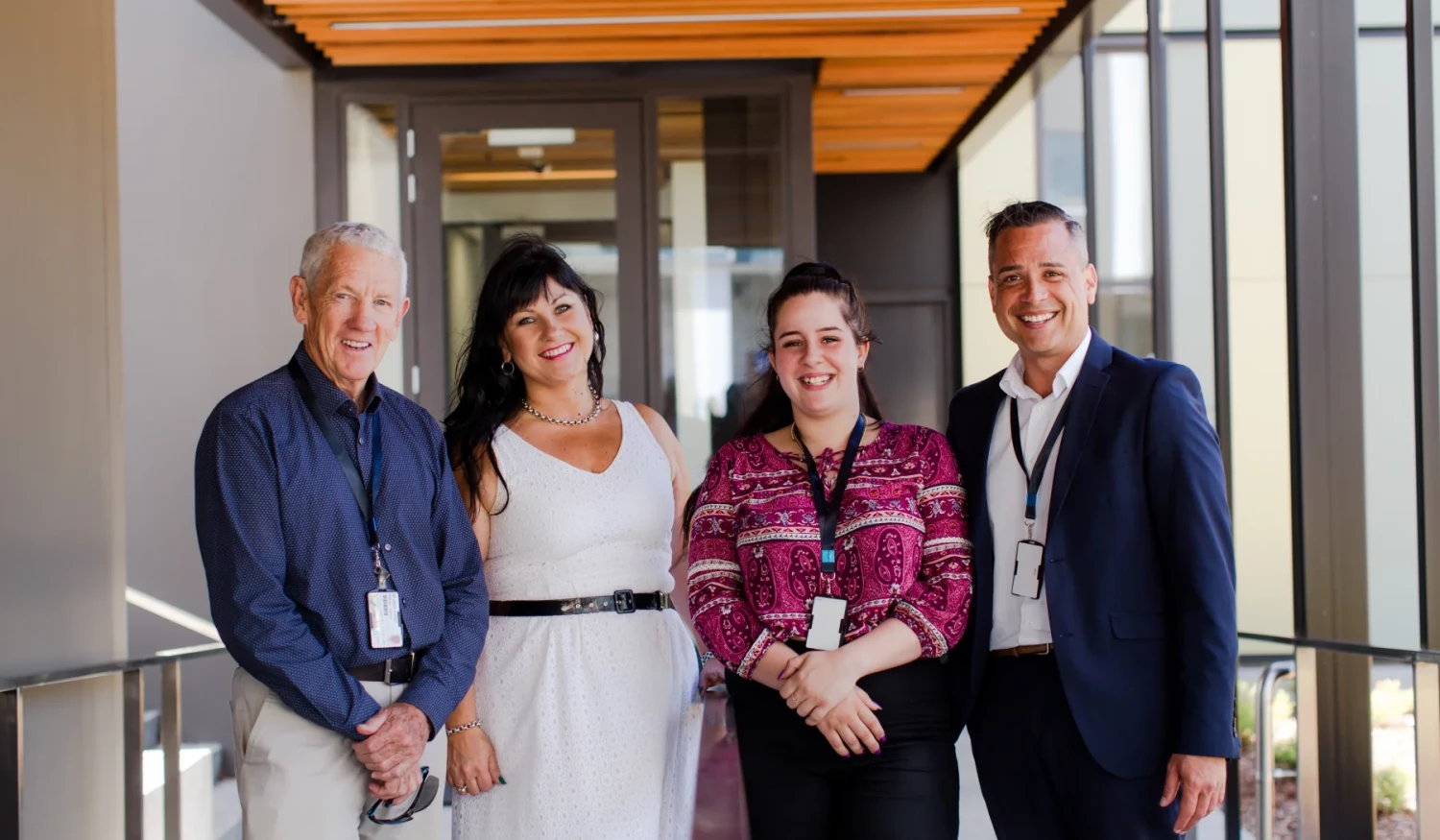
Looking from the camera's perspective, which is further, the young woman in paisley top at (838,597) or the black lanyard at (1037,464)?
the black lanyard at (1037,464)

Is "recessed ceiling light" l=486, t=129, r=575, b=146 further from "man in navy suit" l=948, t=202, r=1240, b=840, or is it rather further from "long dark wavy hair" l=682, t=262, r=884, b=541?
"man in navy suit" l=948, t=202, r=1240, b=840

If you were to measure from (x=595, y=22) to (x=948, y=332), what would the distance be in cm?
513

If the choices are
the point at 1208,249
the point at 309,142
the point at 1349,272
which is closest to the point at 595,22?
the point at 309,142

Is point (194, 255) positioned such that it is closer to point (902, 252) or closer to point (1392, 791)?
point (902, 252)

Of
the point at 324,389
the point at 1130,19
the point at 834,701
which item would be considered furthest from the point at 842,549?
the point at 1130,19

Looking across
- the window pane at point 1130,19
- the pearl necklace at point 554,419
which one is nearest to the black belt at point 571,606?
the pearl necklace at point 554,419

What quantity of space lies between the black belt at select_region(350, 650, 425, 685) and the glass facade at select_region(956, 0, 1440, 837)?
2.04 meters

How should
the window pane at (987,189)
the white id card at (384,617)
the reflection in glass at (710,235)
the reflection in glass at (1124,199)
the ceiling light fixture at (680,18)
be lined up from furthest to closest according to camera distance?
1. the window pane at (987,189)
2. the reflection in glass at (710,235)
3. the ceiling light fixture at (680,18)
4. the reflection in glass at (1124,199)
5. the white id card at (384,617)

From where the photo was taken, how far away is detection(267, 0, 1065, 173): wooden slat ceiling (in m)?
5.61

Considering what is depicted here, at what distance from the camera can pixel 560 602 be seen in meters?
2.69

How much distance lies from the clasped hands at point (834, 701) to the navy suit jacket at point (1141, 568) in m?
0.39

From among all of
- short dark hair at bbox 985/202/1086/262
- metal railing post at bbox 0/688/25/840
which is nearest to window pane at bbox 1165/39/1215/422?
short dark hair at bbox 985/202/1086/262

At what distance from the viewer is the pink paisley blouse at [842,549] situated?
2350mm

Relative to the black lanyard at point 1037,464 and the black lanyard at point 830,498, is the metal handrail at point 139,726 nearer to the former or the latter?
the black lanyard at point 830,498
